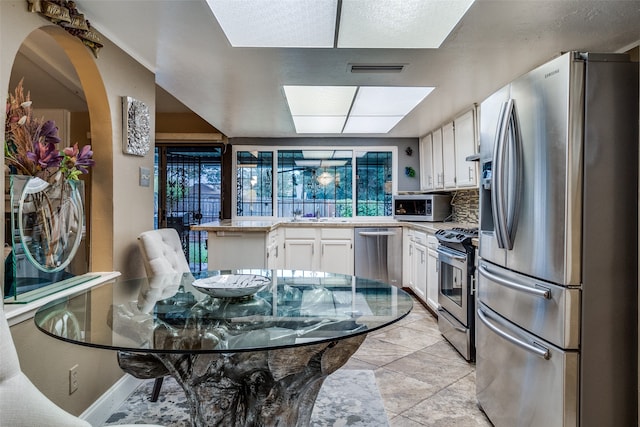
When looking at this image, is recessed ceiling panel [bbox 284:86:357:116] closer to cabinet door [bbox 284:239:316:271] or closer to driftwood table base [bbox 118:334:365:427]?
cabinet door [bbox 284:239:316:271]

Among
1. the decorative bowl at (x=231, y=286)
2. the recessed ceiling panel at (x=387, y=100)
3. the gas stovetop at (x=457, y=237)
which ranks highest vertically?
the recessed ceiling panel at (x=387, y=100)

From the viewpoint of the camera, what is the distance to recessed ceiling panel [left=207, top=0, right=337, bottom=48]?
1.76m

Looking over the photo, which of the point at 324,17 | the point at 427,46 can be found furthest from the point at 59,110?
the point at 427,46

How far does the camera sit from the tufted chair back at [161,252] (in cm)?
227

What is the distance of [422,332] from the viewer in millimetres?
3404

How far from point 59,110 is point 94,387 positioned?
3.41 metres

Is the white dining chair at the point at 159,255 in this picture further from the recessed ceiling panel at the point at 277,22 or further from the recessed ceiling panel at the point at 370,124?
the recessed ceiling panel at the point at 370,124

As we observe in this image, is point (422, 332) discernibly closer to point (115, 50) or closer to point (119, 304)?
point (119, 304)

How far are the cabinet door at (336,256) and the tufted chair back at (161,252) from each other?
2.46 metres

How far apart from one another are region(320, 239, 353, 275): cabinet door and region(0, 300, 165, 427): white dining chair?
3.98 metres

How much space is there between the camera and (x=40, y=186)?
Result: 61.5 inches

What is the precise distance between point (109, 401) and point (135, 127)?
1.66m

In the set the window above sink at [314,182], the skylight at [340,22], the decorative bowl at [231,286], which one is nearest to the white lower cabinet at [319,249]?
the window above sink at [314,182]

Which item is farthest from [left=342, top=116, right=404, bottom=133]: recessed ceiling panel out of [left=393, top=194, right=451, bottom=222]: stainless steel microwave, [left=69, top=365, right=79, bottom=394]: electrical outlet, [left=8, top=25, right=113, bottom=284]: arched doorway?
[left=69, top=365, right=79, bottom=394]: electrical outlet
